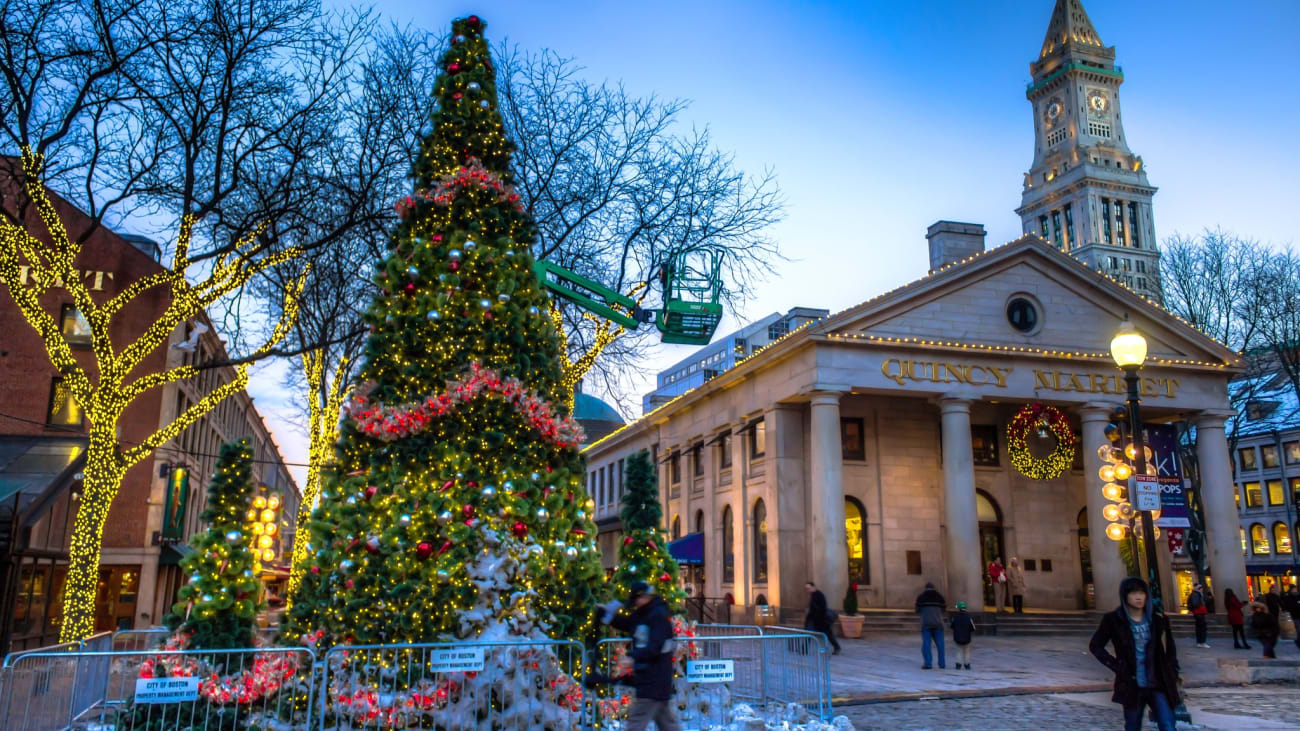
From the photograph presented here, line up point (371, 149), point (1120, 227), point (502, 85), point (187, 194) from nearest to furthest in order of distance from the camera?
1. point (187, 194)
2. point (371, 149)
3. point (502, 85)
4. point (1120, 227)

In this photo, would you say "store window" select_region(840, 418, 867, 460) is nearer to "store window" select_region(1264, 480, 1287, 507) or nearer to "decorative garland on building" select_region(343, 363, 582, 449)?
"decorative garland on building" select_region(343, 363, 582, 449)

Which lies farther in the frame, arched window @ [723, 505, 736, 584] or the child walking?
arched window @ [723, 505, 736, 584]

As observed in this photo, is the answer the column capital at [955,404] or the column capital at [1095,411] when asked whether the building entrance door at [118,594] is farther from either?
the column capital at [1095,411]

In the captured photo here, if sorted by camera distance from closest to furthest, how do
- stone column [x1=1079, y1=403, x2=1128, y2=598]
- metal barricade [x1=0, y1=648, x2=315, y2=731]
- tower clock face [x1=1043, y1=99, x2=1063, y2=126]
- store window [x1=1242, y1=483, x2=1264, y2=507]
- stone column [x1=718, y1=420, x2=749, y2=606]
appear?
metal barricade [x1=0, y1=648, x2=315, y2=731] < stone column [x1=1079, y1=403, x2=1128, y2=598] < stone column [x1=718, y1=420, x2=749, y2=606] < store window [x1=1242, y1=483, x2=1264, y2=507] < tower clock face [x1=1043, y1=99, x2=1063, y2=126]

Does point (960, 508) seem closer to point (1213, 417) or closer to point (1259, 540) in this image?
point (1213, 417)

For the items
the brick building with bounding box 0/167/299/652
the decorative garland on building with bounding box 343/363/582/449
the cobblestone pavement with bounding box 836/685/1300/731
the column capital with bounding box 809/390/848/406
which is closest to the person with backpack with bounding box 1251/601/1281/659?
the cobblestone pavement with bounding box 836/685/1300/731

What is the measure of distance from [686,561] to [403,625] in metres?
28.4

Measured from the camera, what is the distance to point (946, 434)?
30.9 meters

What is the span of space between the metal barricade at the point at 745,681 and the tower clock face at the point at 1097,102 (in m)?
127

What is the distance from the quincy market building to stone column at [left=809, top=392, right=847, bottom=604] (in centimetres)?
5

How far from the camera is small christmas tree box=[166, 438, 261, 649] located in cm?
1034

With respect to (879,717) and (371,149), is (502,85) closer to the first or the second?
(371,149)

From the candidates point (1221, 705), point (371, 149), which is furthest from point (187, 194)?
point (1221, 705)

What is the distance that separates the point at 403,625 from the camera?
980cm
